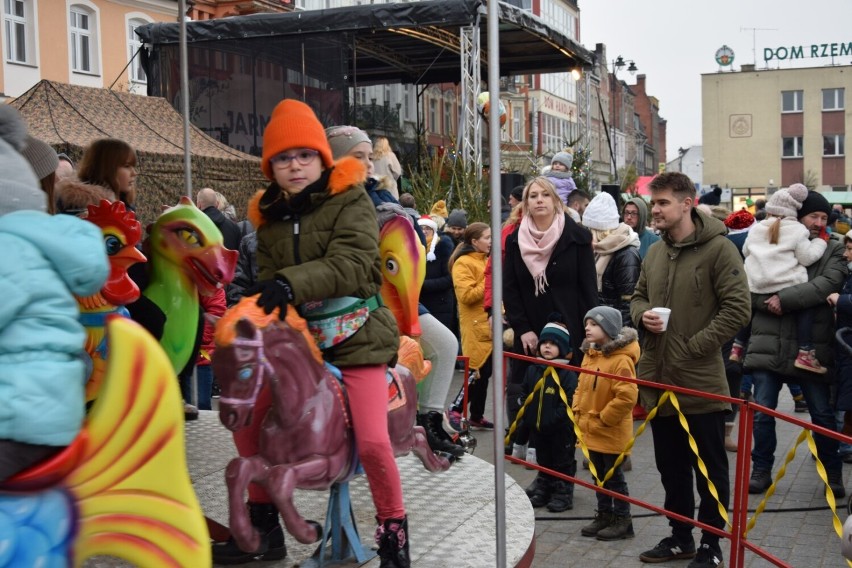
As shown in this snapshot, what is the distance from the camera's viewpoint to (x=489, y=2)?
3.83 metres

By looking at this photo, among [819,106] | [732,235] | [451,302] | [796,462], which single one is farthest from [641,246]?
[819,106]

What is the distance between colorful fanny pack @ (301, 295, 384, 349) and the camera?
4.02 meters

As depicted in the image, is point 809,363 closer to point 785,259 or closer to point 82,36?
point 785,259

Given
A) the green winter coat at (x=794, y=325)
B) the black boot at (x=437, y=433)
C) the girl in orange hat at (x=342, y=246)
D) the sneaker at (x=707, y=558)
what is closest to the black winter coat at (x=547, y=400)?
the black boot at (x=437, y=433)

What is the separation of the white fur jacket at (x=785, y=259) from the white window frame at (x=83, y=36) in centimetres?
1657

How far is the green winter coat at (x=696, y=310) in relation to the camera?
5.12 metres

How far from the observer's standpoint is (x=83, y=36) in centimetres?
2141

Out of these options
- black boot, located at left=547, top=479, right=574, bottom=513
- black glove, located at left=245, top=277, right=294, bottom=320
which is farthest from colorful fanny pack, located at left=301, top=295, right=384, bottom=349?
black boot, located at left=547, top=479, right=574, bottom=513

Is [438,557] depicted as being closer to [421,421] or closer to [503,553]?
[503,553]

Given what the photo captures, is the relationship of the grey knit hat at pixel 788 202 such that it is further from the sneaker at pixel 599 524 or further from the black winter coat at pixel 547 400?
the sneaker at pixel 599 524

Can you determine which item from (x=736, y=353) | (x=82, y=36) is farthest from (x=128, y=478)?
(x=82, y=36)

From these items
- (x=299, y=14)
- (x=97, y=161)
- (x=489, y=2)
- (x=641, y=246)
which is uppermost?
(x=299, y=14)

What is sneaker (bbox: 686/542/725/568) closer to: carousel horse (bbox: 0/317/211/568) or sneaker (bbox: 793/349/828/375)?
sneaker (bbox: 793/349/828/375)

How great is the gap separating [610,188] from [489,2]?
10383mm
